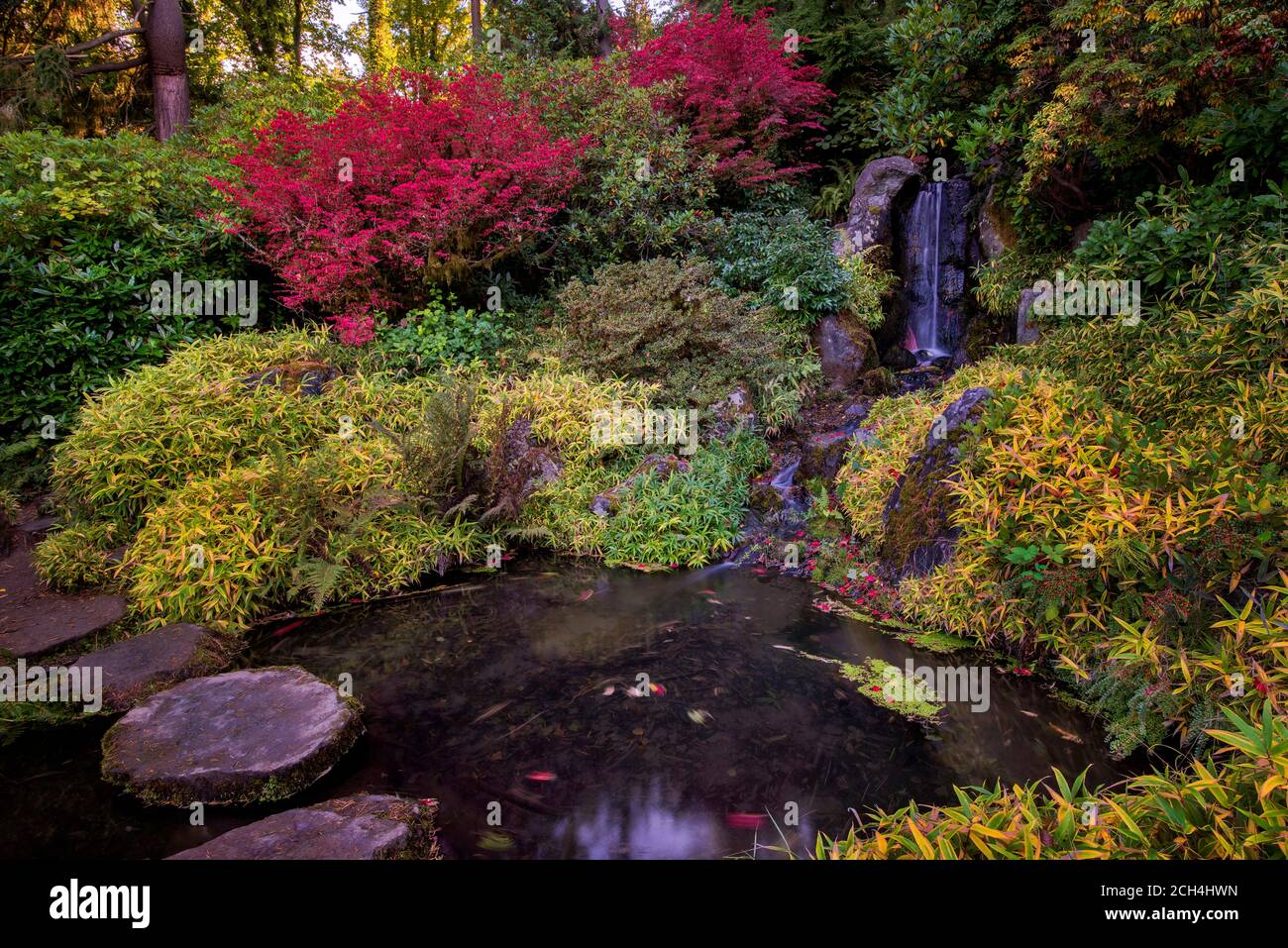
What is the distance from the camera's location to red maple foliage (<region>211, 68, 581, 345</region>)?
671 cm

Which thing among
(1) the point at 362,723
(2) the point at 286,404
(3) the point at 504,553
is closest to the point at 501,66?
(2) the point at 286,404

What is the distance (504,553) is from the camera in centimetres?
581

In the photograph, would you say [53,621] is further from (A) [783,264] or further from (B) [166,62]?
(B) [166,62]

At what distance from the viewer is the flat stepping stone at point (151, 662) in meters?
3.57

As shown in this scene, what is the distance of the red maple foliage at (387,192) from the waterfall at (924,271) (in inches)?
193

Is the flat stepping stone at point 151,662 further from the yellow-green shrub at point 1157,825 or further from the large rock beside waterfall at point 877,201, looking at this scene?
the large rock beside waterfall at point 877,201

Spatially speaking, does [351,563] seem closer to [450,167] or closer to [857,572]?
[857,572]

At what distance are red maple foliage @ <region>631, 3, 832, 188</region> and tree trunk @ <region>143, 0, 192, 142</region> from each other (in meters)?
7.42

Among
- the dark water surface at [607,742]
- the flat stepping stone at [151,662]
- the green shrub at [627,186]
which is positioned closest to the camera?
the dark water surface at [607,742]

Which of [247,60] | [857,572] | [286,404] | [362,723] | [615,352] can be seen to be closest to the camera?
[362,723]

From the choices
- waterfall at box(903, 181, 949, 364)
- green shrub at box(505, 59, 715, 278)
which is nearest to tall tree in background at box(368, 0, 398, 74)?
green shrub at box(505, 59, 715, 278)

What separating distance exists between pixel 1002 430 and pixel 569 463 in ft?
12.0

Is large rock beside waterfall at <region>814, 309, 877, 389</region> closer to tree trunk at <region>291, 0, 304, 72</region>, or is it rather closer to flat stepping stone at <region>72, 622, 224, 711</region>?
flat stepping stone at <region>72, 622, 224, 711</region>

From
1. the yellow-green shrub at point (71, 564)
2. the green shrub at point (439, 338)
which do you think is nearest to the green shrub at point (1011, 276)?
the green shrub at point (439, 338)
